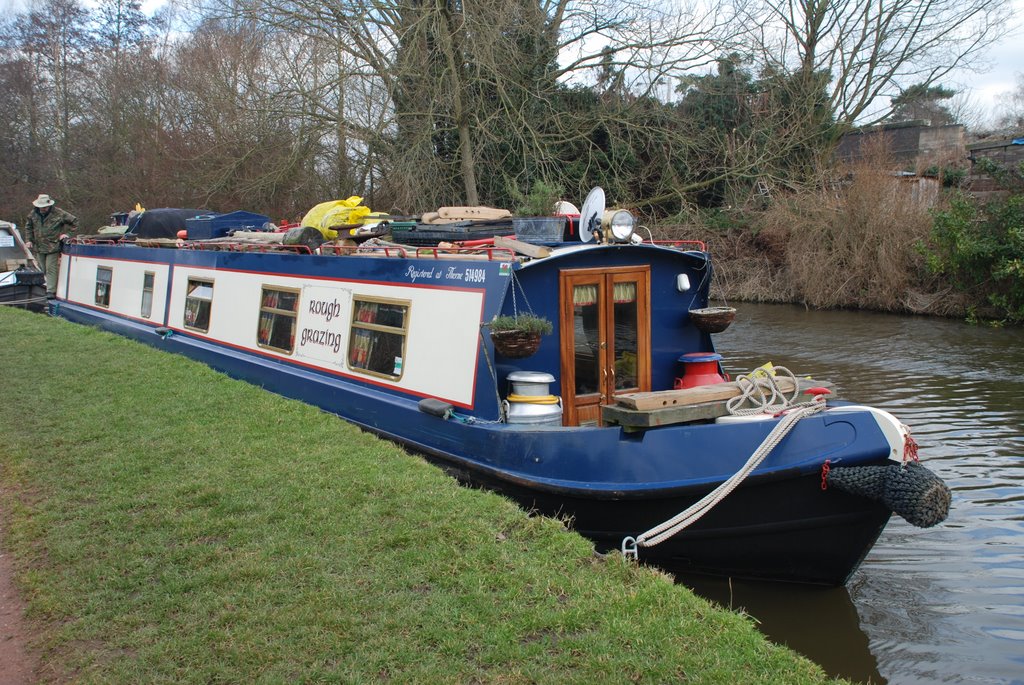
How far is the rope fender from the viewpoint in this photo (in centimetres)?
445

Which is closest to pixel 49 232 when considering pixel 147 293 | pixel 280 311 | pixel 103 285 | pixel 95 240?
pixel 95 240

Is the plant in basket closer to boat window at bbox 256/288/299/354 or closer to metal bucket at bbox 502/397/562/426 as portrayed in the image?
metal bucket at bbox 502/397/562/426

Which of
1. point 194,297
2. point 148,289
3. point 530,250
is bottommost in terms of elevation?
point 530,250

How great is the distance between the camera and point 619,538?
18.8ft

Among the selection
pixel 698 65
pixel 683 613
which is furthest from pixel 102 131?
pixel 683 613

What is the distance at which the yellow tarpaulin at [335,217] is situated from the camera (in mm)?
9195

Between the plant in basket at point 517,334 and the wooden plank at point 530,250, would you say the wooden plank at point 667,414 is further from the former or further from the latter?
the wooden plank at point 530,250

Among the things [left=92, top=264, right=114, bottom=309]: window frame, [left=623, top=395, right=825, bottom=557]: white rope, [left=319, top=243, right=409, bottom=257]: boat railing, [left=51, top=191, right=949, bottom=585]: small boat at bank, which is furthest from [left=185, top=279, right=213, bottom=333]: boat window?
[left=623, top=395, right=825, bottom=557]: white rope

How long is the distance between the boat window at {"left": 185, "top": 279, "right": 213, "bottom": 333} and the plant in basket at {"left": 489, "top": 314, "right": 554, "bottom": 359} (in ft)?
17.8

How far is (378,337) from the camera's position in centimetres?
742

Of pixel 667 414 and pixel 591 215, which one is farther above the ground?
pixel 591 215

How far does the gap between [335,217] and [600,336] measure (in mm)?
4064

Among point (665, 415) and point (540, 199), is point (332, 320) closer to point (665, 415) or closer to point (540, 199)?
point (665, 415)

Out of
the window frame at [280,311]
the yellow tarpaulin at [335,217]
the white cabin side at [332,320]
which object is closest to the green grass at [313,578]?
the white cabin side at [332,320]
